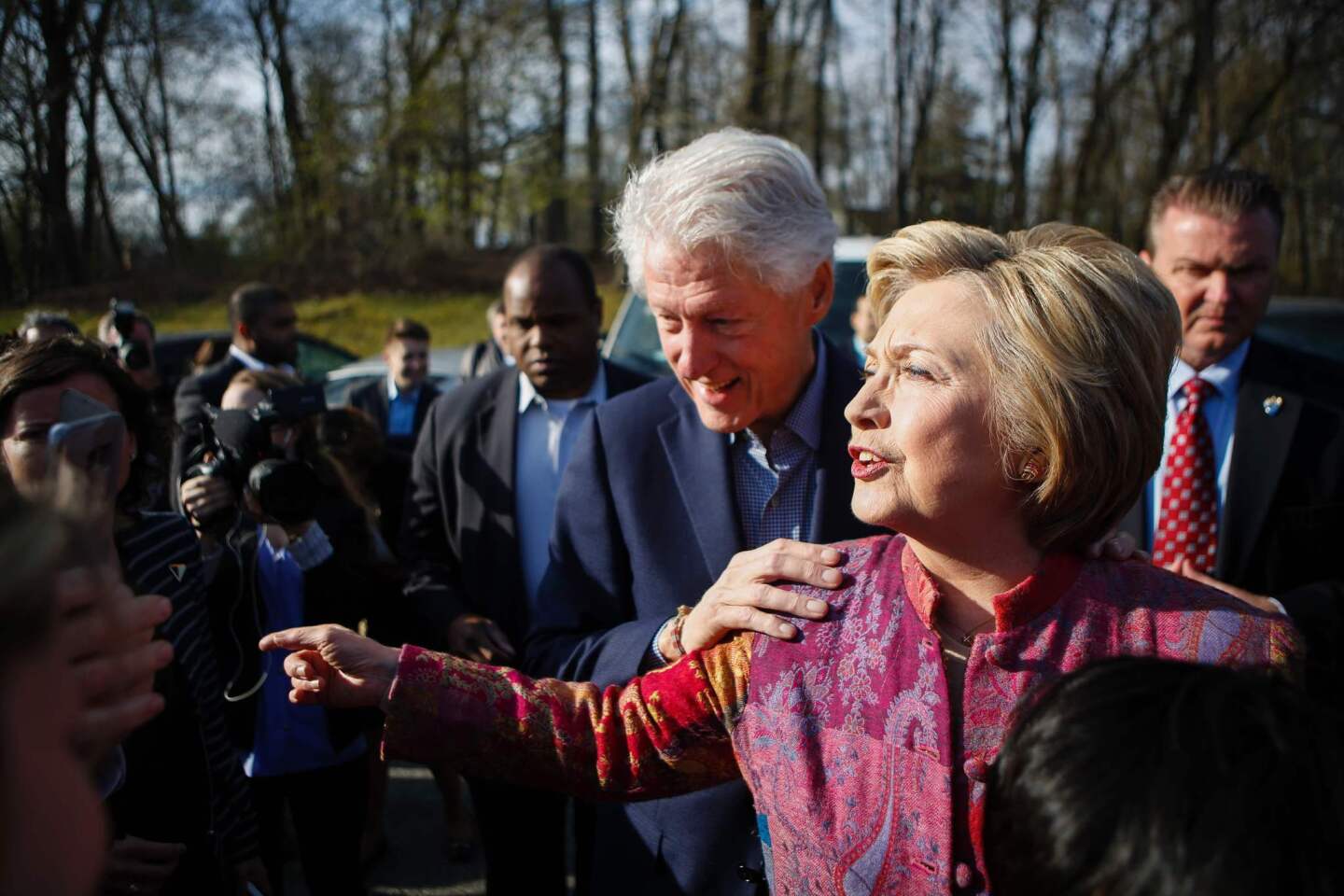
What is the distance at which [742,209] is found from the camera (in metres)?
1.93

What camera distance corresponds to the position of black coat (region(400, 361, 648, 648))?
2.91 meters

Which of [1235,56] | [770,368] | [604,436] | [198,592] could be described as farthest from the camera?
[1235,56]

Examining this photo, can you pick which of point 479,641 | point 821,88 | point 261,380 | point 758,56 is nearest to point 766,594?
point 479,641

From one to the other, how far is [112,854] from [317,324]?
64.0 feet

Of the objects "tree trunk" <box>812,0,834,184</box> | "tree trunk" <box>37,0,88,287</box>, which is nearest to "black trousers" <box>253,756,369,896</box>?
"tree trunk" <box>37,0,88,287</box>

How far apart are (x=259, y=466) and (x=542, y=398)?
90 centimetres

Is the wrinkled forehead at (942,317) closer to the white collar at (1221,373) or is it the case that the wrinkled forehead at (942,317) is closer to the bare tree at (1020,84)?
the white collar at (1221,373)

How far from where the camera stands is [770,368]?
6.51 feet

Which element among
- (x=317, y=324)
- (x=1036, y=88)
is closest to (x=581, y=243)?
(x=317, y=324)

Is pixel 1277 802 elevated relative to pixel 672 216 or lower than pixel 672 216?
lower

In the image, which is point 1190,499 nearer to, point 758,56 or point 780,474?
point 780,474

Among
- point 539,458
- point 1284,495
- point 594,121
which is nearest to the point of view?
point 1284,495

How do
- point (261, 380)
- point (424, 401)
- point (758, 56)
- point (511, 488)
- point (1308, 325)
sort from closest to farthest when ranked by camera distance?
point (511, 488) < point (261, 380) < point (424, 401) < point (1308, 325) < point (758, 56)

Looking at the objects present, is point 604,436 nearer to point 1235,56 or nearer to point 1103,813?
point 1103,813
